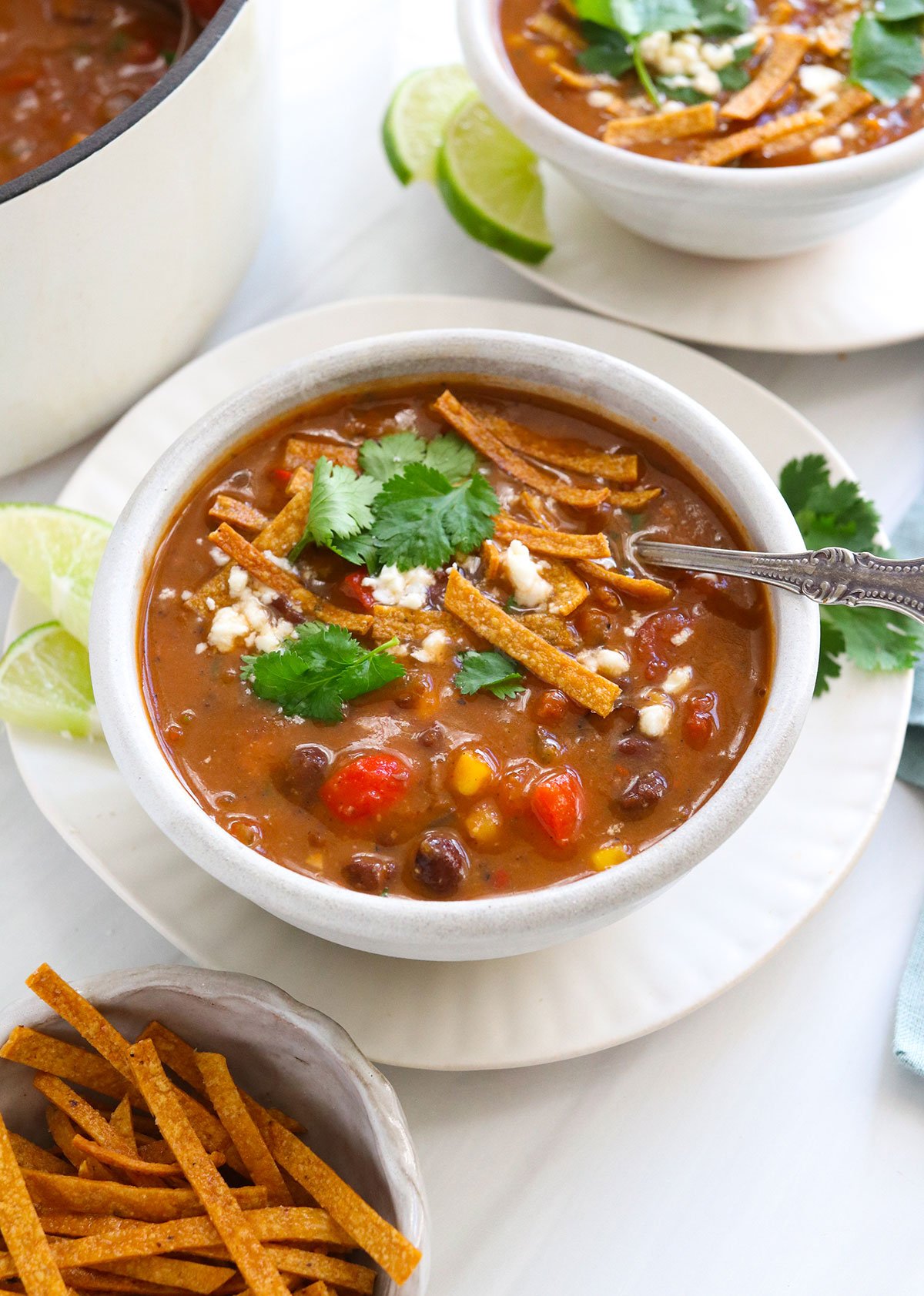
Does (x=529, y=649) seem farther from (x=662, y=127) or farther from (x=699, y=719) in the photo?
(x=662, y=127)

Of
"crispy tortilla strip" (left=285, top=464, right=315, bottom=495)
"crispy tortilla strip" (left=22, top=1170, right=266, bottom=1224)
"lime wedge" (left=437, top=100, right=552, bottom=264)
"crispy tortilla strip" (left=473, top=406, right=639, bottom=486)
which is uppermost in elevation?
"lime wedge" (left=437, top=100, right=552, bottom=264)

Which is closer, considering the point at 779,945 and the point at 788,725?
the point at 788,725

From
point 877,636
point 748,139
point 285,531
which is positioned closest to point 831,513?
point 877,636

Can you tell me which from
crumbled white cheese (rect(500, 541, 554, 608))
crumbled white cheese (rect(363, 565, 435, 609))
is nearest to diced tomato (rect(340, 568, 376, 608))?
crumbled white cheese (rect(363, 565, 435, 609))

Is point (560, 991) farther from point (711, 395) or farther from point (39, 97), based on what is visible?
point (39, 97)

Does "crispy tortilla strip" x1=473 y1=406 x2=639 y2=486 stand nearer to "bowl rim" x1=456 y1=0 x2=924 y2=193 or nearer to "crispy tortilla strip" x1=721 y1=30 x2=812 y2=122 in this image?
"bowl rim" x1=456 y1=0 x2=924 y2=193

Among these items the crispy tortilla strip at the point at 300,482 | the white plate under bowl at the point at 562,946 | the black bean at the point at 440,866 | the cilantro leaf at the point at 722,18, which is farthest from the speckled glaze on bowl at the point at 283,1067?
the cilantro leaf at the point at 722,18

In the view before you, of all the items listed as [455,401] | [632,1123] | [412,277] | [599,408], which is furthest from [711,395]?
[632,1123]
